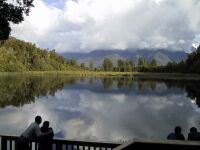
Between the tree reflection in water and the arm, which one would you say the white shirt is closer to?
the arm

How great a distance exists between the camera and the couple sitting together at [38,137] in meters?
11.4

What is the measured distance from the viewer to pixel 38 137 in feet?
37.6

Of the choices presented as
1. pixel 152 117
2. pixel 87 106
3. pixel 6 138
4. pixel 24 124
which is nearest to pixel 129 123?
pixel 152 117

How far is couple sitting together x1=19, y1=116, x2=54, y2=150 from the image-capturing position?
1136 cm

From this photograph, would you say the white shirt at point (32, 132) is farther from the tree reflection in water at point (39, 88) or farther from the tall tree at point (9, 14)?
the tree reflection in water at point (39, 88)

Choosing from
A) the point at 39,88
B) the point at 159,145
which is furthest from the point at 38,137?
the point at 39,88

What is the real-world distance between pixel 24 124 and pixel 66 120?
5885mm

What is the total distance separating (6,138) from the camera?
1209 centimetres

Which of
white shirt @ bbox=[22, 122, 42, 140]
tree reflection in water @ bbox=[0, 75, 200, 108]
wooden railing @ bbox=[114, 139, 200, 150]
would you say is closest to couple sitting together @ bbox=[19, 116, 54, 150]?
white shirt @ bbox=[22, 122, 42, 140]

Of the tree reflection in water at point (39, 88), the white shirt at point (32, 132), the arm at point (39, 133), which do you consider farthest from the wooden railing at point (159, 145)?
the tree reflection in water at point (39, 88)

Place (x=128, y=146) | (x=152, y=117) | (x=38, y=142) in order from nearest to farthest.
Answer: (x=128, y=146) → (x=38, y=142) → (x=152, y=117)

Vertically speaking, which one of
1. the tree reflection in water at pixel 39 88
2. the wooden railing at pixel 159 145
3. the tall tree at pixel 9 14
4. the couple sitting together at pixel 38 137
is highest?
the tall tree at pixel 9 14

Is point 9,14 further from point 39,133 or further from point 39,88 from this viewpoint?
point 39,88

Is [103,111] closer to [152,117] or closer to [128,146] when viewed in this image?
[152,117]
